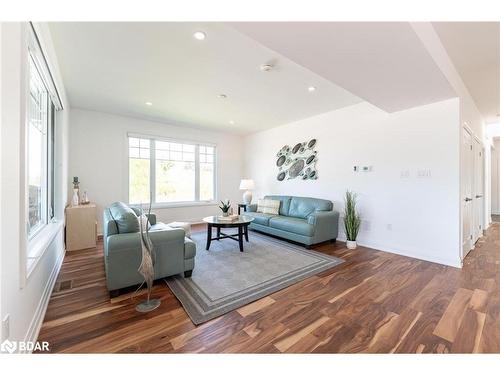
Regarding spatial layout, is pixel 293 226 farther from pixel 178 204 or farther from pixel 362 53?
pixel 178 204

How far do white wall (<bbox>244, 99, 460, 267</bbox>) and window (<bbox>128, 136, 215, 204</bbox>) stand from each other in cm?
293

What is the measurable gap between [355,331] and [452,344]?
2.13 feet

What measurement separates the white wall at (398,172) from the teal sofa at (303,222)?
0.38 meters

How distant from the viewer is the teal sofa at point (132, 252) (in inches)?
82.8

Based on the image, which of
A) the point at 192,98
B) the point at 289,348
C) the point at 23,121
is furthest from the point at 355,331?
the point at 192,98

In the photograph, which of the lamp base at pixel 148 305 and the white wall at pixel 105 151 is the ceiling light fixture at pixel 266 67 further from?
the white wall at pixel 105 151

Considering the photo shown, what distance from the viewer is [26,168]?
146cm

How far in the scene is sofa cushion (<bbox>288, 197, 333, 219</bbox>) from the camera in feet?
13.8

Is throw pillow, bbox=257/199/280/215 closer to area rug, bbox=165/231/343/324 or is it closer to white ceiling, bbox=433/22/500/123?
area rug, bbox=165/231/343/324

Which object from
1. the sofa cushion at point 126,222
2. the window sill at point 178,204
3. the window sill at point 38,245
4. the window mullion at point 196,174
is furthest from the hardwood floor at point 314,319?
the window mullion at point 196,174

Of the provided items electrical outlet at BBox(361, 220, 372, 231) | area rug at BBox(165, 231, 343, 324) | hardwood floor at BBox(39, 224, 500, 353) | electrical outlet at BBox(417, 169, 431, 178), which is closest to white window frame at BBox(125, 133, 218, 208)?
area rug at BBox(165, 231, 343, 324)
